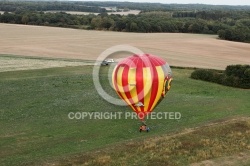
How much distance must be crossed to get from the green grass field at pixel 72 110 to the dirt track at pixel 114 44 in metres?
18.6

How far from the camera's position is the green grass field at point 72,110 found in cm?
2016

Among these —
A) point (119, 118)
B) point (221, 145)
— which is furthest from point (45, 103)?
point (221, 145)

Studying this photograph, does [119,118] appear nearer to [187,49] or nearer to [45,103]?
[45,103]

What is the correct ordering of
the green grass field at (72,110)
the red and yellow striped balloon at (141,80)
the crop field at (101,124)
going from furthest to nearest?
the red and yellow striped balloon at (141,80), the green grass field at (72,110), the crop field at (101,124)

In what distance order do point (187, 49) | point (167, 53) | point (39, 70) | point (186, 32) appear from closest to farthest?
point (39, 70), point (167, 53), point (187, 49), point (186, 32)

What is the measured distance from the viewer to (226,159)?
1928 centimetres

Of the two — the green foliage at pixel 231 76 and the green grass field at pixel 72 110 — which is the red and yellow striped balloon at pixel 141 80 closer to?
the green grass field at pixel 72 110

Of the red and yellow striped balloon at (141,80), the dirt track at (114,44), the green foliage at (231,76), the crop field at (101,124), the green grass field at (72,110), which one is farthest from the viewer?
the dirt track at (114,44)

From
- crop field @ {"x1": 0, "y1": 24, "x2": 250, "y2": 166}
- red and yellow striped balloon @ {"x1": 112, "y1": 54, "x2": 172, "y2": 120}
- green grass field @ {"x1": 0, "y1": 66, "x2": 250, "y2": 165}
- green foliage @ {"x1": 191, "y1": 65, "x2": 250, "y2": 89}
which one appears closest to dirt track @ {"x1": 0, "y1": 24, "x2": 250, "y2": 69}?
crop field @ {"x1": 0, "y1": 24, "x2": 250, "y2": 166}

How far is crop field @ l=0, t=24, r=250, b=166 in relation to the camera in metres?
19.2

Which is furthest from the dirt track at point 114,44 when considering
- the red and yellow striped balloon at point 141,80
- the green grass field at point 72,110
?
the red and yellow striped balloon at point 141,80

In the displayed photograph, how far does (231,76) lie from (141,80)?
22639 mm

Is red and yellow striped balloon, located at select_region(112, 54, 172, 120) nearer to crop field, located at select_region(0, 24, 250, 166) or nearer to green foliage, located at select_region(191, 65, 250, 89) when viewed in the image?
crop field, located at select_region(0, 24, 250, 166)

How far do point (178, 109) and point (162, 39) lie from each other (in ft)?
187
